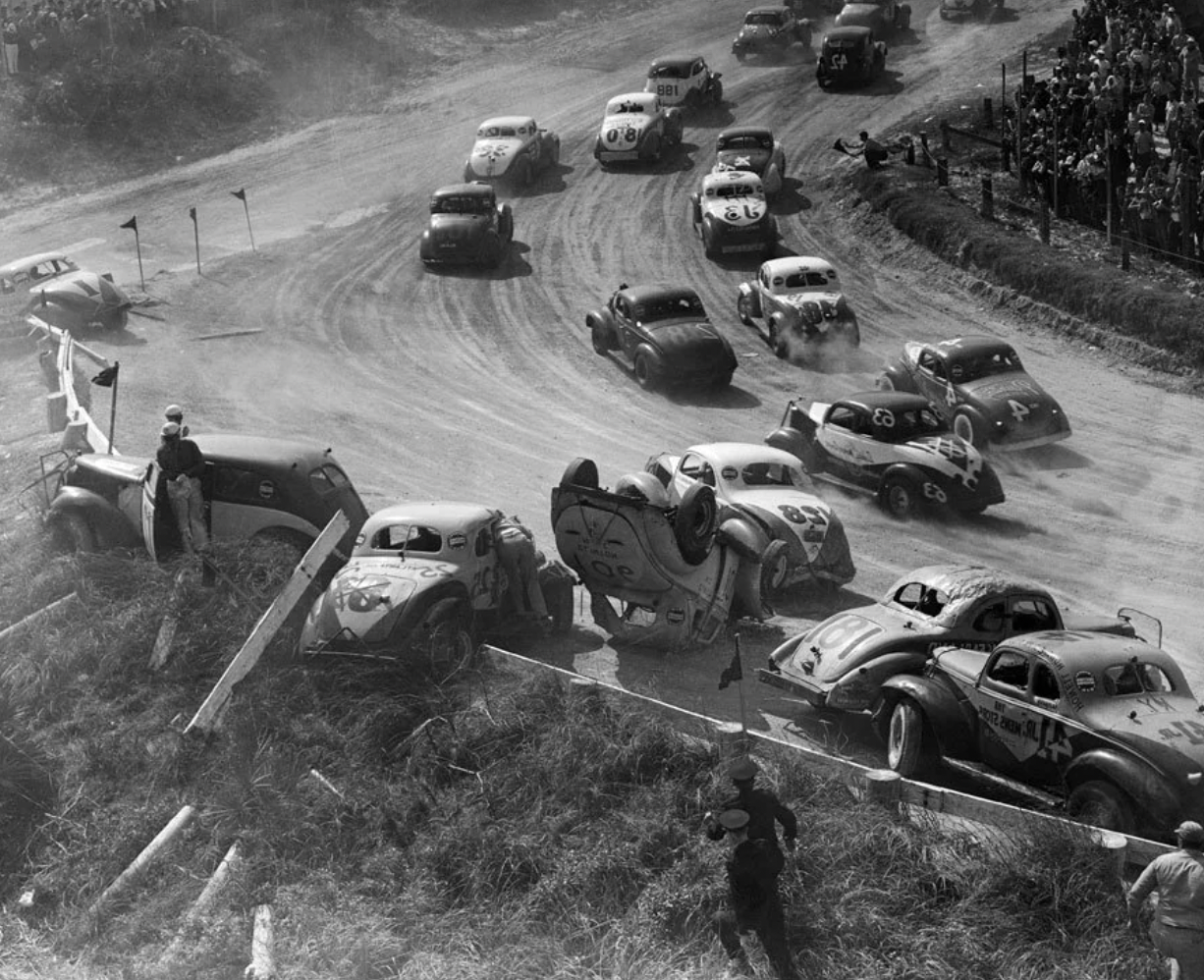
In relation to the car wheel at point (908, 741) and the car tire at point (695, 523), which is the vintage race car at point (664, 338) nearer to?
the car tire at point (695, 523)

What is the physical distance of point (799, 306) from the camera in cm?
2788

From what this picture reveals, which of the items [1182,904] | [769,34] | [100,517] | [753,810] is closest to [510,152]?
[769,34]

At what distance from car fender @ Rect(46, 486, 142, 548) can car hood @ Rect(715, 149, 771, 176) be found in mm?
20946

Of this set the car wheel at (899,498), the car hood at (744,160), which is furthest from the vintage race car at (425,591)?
the car hood at (744,160)

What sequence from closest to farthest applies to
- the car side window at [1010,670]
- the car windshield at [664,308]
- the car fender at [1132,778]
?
the car fender at [1132,778] → the car side window at [1010,670] → the car windshield at [664,308]

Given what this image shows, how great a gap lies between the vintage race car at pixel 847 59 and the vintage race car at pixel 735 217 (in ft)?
32.9

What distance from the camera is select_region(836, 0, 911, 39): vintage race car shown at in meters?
46.2

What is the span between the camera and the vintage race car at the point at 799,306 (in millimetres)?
27703

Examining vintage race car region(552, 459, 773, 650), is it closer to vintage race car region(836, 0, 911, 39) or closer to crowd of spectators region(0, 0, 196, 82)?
vintage race car region(836, 0, 911, 39)

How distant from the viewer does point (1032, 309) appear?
2919cm

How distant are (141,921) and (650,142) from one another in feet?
97.9

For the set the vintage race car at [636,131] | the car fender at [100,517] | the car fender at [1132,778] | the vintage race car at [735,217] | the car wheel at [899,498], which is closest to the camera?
the car fender at [1132,778]

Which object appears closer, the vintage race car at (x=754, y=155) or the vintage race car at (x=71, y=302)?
the vintage race car at (x=71, y=302)

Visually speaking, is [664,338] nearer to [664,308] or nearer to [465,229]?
[664,308]
